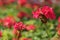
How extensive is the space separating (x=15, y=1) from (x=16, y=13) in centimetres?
89

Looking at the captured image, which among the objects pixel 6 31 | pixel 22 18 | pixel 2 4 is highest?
pixel 2 4

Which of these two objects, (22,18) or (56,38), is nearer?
(56,38)

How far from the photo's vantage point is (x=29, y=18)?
3.98 metres

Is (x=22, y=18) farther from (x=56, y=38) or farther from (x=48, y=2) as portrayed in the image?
(x=56, y=38)

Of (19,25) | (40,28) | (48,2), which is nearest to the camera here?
(19,25)

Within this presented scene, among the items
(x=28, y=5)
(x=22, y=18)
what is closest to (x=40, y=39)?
(x=22, y=18)

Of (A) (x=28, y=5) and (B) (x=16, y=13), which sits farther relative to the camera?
(A) (x=28, y=5)

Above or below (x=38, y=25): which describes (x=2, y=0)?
above

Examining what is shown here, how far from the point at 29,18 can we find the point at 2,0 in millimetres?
1057

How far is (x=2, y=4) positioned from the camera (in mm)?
4734

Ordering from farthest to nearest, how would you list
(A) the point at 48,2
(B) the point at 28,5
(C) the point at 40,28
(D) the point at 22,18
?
(B) the point at 28,5 < (A) the point at 48,2 < (D) the point at 22,18 < (C) the point at 40,28

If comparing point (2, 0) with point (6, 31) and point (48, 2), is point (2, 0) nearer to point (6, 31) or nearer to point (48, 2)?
point (48, 2)

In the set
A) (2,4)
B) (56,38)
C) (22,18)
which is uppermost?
(2,4)

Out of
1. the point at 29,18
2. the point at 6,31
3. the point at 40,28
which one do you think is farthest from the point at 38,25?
the point at 29,18
